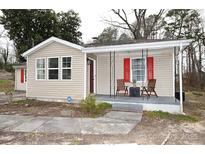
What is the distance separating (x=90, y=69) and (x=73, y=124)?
511 centimetres

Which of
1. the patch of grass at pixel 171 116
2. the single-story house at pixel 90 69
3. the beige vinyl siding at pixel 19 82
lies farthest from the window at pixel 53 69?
the beige vinyl siding at pixel 19 82

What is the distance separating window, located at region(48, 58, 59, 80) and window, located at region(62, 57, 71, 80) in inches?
16.1

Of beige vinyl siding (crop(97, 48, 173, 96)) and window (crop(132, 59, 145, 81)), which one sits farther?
window (crop(132, 59, 145, 81))

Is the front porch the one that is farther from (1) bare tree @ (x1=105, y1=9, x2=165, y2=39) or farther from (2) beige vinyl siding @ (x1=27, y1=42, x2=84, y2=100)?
(1) bare tree @ (x1=105, y1=9, x2=165, y2=39)

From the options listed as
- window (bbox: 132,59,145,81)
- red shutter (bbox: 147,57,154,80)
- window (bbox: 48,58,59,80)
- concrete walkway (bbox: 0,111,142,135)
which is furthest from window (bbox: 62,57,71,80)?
red shutter (bbox: 147,57,154,80)

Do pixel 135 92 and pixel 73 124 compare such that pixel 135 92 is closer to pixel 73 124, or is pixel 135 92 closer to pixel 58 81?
pixel 58 81

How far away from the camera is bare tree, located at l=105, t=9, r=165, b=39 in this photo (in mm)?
20969

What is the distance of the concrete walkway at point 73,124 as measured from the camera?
516 cm

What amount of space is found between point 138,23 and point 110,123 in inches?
693

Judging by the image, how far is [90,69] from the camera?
10.5m

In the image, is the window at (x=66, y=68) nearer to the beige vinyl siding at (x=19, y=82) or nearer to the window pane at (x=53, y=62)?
the window pane at (x=53, y=62)

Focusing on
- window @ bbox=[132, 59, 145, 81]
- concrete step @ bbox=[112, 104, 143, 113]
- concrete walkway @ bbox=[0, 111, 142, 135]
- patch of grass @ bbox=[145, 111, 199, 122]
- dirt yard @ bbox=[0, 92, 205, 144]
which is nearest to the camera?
dirt yard @ bbox=[0, 92, 205, 144]

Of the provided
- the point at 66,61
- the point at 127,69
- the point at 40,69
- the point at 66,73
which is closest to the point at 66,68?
the point at 66,73
